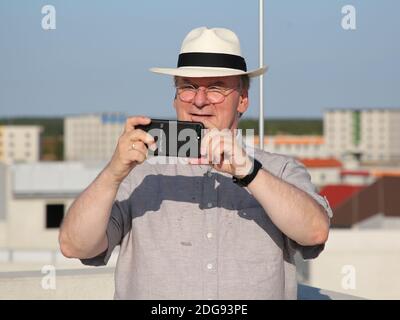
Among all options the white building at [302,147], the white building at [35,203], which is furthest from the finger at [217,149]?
the white building at [302,147]

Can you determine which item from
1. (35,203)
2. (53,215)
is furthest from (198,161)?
(53,215)

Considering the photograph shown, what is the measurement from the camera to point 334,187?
1715 inches

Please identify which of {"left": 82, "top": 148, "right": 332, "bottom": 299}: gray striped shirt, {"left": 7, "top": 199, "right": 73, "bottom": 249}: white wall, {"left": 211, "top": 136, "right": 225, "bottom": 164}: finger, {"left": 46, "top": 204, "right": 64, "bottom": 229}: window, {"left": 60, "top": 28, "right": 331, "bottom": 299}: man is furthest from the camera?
{"left": 46, "top": 204, "right": 64, "bottom": 229}: window

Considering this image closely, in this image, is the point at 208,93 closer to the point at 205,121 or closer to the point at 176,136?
the point at 205,121

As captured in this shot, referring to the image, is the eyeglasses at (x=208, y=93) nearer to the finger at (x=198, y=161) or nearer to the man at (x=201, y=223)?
the man at (x=201, y=223)

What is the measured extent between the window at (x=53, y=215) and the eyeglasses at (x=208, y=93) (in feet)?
83.4

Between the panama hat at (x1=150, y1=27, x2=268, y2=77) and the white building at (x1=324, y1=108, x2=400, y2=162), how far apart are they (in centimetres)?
12310

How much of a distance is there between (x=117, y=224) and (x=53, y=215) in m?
25.9

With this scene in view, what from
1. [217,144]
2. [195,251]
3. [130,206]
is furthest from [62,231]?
[217,144]

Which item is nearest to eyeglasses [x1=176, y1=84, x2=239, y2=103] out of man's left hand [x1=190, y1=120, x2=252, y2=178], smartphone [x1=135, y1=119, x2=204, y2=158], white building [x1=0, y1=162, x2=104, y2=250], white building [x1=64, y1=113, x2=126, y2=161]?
smartphone [x1=135, y1=119, x2=204, y2=158]

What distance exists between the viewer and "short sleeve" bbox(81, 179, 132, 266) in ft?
8.84

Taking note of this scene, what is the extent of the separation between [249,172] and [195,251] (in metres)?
0.37

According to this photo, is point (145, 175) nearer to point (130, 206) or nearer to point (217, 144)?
point (130, 206)

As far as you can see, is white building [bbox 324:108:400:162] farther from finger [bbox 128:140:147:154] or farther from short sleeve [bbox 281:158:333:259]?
finger [bbox 128:140:147:154]
